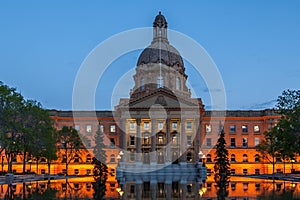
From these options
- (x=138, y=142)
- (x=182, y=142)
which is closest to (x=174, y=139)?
(x=182, y=142)

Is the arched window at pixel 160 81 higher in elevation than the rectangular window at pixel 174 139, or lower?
higher

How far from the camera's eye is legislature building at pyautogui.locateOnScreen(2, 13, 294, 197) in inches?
3078

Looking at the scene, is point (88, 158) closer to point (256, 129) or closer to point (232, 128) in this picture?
point (232, 128)

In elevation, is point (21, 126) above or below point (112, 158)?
above

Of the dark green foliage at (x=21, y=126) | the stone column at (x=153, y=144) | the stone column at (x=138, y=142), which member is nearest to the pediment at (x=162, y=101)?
the stone column at (x=138, y=142)

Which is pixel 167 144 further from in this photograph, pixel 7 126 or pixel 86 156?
pixel 7 126

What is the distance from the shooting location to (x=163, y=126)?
83000 millimetres

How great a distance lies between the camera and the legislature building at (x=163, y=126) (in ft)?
257

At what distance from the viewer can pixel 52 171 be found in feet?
316

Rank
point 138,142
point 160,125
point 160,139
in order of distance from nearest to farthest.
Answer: point 138,142, point 160,125, point 160,139

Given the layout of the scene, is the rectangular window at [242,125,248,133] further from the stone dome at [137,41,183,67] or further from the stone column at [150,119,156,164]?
the stone column at [150,119,156,164]

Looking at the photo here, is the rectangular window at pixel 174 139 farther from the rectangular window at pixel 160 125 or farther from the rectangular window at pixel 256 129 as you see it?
the rectangular window at pixel 256 129

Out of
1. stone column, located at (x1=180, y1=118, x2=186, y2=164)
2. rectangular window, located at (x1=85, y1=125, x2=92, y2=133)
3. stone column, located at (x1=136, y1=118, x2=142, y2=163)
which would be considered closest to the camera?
stone column, located at (x1=180, y1=118, x2=186, y2=164)

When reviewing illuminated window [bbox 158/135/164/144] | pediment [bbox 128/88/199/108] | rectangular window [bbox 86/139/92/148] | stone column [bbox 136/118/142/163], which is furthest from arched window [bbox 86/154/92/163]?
pediment [bbox 128/88/199/108]
